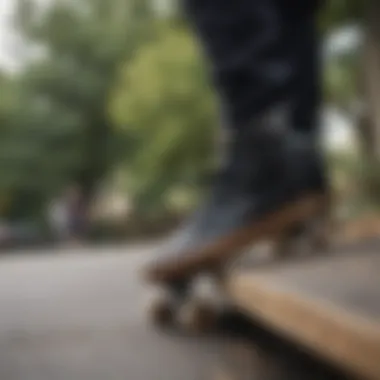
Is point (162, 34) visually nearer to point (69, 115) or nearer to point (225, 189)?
point (69, 115)

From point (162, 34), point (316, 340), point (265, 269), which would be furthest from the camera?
point (162, 34)

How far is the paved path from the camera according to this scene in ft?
2.11

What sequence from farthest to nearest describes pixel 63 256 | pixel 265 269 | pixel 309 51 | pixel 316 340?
pixel 63 256
pixel 309 51
pixel 265 269
pixel 316 340

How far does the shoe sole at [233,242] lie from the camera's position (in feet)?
2.70

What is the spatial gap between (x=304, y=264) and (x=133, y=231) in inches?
142

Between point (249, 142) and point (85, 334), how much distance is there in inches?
10.8

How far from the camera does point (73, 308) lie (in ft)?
3.30

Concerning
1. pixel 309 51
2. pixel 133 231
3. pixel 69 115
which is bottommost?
pixel 133 231

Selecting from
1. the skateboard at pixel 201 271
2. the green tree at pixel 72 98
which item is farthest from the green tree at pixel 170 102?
the skateboard at pixel 201 271

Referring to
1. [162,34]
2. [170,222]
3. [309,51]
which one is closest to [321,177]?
[309,51]

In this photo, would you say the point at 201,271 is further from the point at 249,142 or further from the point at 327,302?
the point at 327,302

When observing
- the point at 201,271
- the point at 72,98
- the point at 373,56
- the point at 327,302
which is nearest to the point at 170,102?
the point at 72,98

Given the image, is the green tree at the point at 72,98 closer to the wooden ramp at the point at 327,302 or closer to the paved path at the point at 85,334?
the paved path at the point at 85,334

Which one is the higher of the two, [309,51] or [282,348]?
[309,51]
